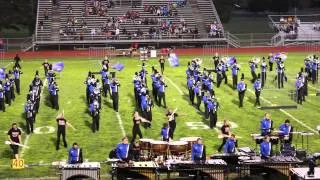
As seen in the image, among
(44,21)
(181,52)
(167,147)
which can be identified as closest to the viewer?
(167,147)

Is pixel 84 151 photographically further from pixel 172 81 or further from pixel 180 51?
pixel 180 51

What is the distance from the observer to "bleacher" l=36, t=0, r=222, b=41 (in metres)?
47.3

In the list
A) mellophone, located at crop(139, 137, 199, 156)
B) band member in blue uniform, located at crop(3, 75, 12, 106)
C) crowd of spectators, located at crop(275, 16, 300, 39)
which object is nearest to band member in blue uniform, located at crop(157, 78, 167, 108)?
band member in blue uniform, located at crop(3, 75, 12, 106)

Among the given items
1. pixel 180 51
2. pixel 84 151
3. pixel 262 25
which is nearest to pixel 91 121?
pixel 84 151

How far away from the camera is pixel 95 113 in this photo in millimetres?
20875

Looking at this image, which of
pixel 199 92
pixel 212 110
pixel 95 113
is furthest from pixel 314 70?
pixel 95 113

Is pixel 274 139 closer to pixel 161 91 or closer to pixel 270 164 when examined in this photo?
pixel 270 164

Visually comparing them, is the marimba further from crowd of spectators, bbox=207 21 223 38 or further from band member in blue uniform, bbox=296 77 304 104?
crowd of spectators, bbox=207 21 223 38

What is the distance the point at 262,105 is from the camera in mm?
25328

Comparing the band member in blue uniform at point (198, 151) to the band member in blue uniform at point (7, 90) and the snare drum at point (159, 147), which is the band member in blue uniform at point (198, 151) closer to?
the snare drum at point (159, 147)

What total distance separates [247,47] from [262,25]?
22.4 m

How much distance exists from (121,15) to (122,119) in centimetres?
2932

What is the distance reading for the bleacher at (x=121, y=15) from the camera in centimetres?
4728

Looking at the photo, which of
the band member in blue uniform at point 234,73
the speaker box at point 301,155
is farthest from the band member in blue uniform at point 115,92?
the speaker box at point 301,155
